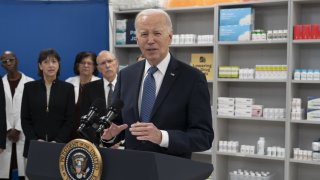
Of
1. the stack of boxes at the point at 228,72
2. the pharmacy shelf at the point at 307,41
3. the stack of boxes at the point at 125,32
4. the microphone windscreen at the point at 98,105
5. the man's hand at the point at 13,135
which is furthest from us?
the stack of boxes at the point at 125,32

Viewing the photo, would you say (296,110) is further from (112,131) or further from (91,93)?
(112,131)

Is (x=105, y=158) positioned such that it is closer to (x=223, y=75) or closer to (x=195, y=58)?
(x=223, y=75)

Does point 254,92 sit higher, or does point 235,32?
point 235,32

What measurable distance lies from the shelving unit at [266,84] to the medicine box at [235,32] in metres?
0.06

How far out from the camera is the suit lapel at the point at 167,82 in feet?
5.35

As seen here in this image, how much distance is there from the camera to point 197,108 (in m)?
1.64

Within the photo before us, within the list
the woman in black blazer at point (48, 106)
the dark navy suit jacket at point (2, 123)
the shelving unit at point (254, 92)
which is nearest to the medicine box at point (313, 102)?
the shelving unit at point (254, 92)

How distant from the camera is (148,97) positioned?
5.52ft

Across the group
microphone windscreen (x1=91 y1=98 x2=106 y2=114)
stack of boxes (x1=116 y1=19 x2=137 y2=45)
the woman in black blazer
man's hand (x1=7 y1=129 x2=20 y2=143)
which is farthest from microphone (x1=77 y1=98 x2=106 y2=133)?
stack of boxes (x1=116 y1=19 x2=137 y2=45)

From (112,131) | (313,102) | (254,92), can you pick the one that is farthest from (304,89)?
(112,131)

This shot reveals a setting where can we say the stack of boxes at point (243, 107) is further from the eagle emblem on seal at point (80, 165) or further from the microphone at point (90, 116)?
the eagle emblem on seal at point (80, 165)

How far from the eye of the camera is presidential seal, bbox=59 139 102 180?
3.99 ft

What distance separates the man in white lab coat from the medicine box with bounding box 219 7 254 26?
231cm

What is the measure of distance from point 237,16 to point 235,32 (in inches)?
6.8
